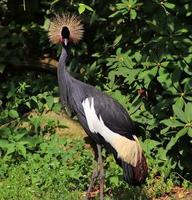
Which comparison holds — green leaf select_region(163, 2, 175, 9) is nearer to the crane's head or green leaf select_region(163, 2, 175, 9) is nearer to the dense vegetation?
the dense vegetation

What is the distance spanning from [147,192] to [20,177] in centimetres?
137

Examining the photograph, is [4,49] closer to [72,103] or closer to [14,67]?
[14,67]

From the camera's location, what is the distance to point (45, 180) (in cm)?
620

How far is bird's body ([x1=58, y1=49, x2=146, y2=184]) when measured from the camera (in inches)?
201

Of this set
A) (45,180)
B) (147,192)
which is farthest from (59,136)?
(147,192)

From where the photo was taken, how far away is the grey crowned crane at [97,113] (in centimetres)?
510

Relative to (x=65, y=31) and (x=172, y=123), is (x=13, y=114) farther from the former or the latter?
(x=65, y=31)

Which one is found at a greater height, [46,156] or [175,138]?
[175,138]

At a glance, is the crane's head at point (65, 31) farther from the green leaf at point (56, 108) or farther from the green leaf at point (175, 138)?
the green leaf at point (56, 108)

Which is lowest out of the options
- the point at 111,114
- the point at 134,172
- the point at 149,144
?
the point at 149,144

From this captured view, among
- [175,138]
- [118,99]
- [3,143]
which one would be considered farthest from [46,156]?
[175,138]

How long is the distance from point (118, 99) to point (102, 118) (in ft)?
5.29

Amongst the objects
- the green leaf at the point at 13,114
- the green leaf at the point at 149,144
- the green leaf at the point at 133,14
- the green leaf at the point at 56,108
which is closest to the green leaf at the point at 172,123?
the green leaf at the point at 149,144

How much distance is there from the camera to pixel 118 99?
6719 mm
